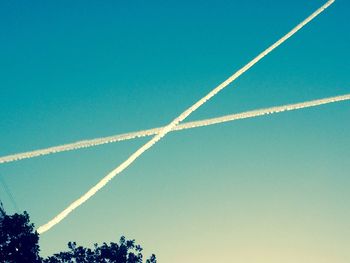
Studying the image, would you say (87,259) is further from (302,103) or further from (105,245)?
(302,103)

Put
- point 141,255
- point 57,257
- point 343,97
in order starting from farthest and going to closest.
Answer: point 141,255, point 57,257, point 343,97

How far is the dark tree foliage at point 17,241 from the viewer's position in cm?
1982

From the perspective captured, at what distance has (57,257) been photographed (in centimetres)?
2177

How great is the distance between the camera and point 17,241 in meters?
20.3

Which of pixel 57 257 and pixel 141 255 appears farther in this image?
pixel 141 255

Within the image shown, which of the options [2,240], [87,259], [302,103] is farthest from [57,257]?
[302,103]

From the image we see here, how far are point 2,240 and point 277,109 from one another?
16.9 meters

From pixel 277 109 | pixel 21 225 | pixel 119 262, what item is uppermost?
pixel 277 109

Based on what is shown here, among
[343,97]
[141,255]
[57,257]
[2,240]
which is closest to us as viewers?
[343,97]

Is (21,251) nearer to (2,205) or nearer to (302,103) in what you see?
(2,205)

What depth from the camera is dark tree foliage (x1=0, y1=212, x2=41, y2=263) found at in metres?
19.8

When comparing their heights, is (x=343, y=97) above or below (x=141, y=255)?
above

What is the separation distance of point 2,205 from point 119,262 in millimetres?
8049

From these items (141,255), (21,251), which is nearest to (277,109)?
(141,255)
